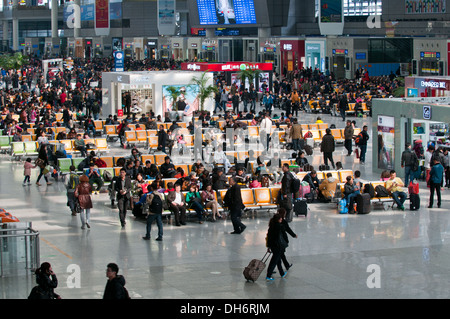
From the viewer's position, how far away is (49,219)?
18.8 meters

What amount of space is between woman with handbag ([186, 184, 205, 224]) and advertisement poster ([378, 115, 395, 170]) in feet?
26.1

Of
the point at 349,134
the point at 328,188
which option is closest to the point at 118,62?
the point at 349,134

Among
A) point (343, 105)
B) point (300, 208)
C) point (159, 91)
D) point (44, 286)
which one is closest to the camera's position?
point (44, 286)

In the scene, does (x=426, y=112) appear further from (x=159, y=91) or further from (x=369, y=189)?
(x=159, y=91)

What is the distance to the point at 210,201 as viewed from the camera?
18.4 m

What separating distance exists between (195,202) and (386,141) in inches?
331

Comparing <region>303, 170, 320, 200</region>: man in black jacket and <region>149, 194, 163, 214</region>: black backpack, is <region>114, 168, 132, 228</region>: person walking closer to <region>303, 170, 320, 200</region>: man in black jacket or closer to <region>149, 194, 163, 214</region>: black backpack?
<region>149, 194, 163, 214</region>: black backpack

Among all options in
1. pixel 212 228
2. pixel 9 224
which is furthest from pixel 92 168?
pixel 9 224

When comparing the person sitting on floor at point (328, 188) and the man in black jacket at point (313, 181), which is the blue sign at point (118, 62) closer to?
the man in black jacket at point (313, 181)

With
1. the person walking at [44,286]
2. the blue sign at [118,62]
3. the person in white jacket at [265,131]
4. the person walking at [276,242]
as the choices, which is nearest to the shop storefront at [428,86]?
the person in white jacket at [265,131]

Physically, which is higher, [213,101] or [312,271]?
[213,101]

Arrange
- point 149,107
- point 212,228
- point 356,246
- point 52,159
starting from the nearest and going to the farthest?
point 356,246
point 212,228
point 52,159
point 149,107
